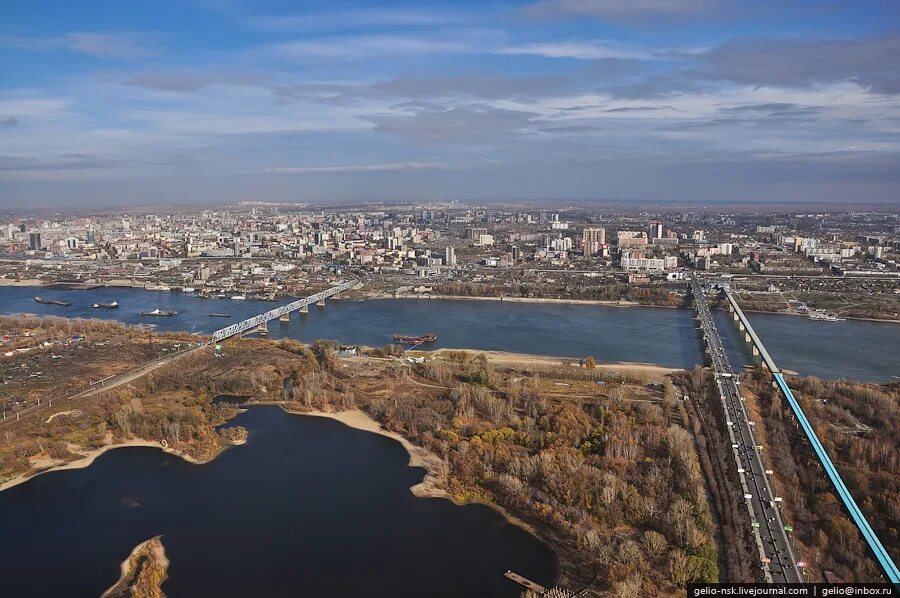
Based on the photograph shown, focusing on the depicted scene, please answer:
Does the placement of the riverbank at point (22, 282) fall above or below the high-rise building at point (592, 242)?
below

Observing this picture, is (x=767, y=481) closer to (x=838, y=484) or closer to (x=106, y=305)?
(x=838, y=484)

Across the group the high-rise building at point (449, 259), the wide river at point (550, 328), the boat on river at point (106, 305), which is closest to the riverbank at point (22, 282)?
the wide river at point (550, 328)

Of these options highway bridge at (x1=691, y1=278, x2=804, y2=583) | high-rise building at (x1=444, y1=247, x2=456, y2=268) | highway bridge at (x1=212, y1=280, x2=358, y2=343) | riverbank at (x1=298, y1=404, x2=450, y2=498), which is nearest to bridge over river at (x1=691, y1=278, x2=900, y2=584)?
highway bridge at (x1=691, y1=278, x2=804, y2=583)

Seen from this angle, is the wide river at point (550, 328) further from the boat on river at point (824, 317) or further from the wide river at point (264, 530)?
the wide river at point (264, 530)

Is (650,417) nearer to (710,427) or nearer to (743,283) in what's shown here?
(710,427)

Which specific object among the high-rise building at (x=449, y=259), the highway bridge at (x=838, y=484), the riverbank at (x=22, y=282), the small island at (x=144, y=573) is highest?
the high-rise building at (x=449, y=259)

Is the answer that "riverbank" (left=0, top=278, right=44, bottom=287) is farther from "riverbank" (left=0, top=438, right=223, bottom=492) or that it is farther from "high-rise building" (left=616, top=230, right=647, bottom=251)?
"high-rise building" (left=616, top=230, right=647, bottom=251)
